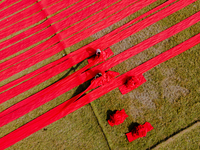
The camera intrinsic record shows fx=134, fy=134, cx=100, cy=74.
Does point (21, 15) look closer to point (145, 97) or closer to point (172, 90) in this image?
point (145, 97)

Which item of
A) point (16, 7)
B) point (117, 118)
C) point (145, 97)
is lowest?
point (117, 118)

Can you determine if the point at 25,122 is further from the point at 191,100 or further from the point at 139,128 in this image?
the point at 191,100

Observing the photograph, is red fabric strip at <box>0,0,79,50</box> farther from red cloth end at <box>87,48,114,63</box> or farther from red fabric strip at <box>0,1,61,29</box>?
red cloth end at <box>87,48,114,63</box>

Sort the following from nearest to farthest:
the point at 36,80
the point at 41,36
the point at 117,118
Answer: the point at 117,118 → the point at 36,80 → the point at 41,36

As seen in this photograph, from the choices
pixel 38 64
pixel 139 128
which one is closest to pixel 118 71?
pixel 139 128

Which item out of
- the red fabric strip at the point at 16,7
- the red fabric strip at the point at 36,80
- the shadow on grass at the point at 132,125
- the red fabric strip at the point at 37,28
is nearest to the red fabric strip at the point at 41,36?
the red fabric strip at the point at 37,28

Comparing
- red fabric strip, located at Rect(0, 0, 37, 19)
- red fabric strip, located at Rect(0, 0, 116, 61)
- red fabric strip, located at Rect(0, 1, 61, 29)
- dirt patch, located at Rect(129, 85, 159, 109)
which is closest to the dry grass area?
dirt patch, located at Rect(129, 85, 159, 109)

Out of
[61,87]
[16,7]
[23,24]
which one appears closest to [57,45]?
[61,87]
